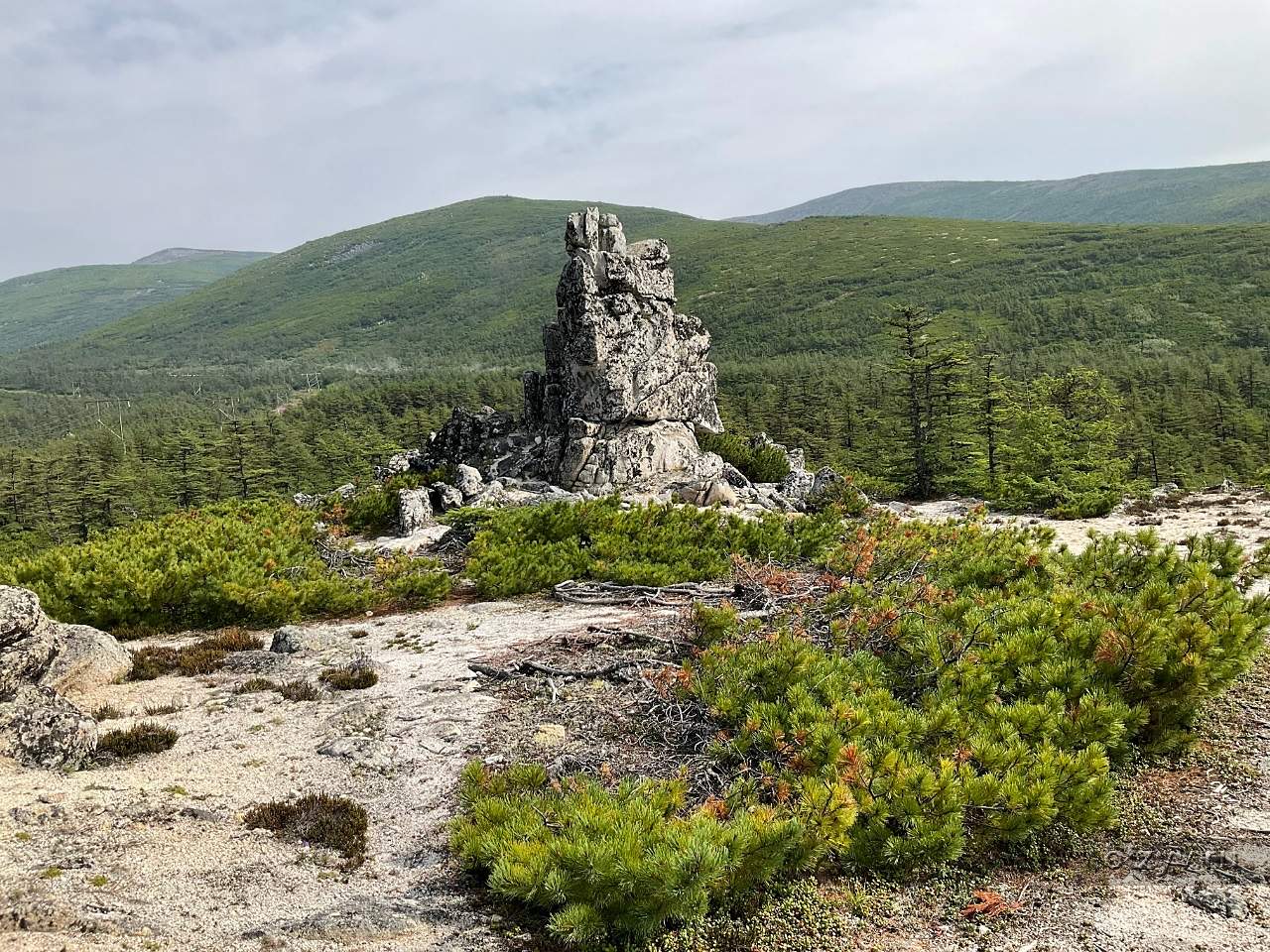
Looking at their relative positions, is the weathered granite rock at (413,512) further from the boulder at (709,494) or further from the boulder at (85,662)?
the boulder at (85,662)

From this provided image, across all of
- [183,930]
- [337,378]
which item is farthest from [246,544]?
[337,378]

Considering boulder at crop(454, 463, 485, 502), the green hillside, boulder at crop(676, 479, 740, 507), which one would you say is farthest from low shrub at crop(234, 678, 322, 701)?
the green hillside

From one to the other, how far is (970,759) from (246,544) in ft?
47.7

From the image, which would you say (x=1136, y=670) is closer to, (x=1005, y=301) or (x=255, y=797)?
(x=255, y=797)

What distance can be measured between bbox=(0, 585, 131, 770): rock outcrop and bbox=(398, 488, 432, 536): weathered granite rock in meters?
11.0

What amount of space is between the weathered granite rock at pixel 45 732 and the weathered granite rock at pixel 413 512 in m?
13.4

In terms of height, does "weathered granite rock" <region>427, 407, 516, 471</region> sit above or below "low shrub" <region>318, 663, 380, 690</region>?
above

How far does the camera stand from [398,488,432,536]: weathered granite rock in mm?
21359

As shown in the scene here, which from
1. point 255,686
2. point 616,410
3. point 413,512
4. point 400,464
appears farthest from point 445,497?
point 255,686

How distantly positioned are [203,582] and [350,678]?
5.44m

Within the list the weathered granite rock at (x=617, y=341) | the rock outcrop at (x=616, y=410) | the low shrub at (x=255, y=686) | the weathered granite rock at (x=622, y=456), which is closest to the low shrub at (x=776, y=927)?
the low shrub at (x=255, y=686)

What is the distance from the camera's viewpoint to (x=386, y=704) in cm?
893

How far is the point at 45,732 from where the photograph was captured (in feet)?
23.4

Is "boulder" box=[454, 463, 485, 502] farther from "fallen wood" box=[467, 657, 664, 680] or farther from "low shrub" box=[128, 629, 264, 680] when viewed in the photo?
"fallen wood" box=[467, 657, 664, 680]
